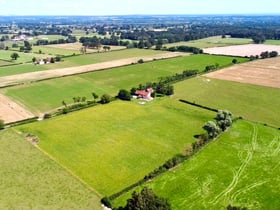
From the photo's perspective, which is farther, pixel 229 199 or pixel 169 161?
pixel 169 161

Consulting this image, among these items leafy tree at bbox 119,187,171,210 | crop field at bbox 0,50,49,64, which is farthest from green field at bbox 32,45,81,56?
leafy tree at bbox 119,187,171,210

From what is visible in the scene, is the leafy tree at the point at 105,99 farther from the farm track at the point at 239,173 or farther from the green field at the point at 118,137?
the farm track at the point at 239,173

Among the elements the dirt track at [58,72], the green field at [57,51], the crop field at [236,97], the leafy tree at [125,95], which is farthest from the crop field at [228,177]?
the green field at [57,51]

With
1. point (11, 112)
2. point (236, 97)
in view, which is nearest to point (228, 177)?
point (236, 97)

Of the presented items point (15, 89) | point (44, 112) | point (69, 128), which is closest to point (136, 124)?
point (69, 128)

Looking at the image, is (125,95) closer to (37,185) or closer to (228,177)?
(228,177)

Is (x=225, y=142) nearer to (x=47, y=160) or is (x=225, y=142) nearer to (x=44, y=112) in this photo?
(x=47, y=160)

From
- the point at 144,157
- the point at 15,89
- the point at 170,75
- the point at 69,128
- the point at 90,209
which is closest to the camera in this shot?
the point at 90,209
